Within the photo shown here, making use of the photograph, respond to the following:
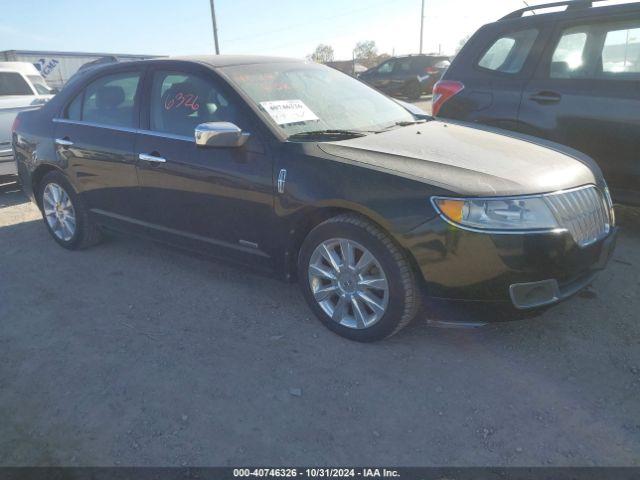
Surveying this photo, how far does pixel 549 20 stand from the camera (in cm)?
429

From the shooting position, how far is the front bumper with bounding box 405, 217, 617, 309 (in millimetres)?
2422

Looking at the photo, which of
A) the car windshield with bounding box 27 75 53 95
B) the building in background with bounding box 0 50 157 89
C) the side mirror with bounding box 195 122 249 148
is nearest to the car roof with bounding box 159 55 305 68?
the side mirror with bounding box 195 122 249 148

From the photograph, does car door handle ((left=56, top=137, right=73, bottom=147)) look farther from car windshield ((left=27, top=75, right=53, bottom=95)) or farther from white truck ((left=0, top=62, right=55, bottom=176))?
car windshield ((left=27, top=75, right=53, bottom=95))

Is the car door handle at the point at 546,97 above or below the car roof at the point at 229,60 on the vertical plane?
below

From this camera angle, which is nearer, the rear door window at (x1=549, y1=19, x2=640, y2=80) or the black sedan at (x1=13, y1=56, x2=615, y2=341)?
the black sedan at (x1=13, y1=56, x2=615, y2=341)

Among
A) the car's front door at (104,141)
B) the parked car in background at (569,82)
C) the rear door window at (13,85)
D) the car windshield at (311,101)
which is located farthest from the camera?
the rear door window at (13,85)

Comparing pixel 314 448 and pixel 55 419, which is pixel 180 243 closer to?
pixel 55 419

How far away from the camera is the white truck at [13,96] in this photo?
6469 mm

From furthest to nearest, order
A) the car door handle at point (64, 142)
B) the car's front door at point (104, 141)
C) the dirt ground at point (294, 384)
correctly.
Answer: the car door handle at point (64, 142)
the car's front door at point (104, 141)
the dirt ground at point (294, 384)

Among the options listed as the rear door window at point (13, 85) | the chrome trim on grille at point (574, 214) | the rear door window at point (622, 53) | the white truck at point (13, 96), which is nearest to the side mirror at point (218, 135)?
the chrome trim on grille at point (574, 214)

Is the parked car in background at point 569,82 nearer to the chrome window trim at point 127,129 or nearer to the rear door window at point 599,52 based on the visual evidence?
the rear door window at point 599,52

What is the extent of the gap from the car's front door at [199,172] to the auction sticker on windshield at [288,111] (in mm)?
148

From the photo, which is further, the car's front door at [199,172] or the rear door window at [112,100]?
the rear door window at [112,100]

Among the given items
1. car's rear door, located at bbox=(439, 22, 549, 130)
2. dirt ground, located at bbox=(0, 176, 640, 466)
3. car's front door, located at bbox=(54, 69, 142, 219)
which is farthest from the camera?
car's rear door, located at bbox=(439, 22, 549, 130)
